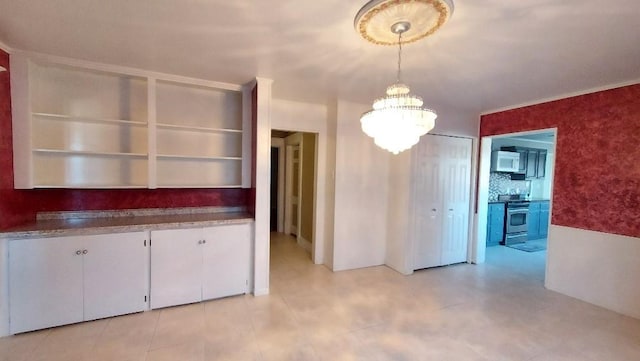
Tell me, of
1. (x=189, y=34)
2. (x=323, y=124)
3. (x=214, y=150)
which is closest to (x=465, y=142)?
(x=323, y=124)

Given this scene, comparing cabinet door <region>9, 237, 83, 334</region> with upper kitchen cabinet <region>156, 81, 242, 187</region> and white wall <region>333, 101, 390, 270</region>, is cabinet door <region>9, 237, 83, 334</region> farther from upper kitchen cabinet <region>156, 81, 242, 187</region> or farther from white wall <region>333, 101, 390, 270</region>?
white wall <region>333, 101, 390, 270</region>

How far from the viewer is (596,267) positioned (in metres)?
3.11

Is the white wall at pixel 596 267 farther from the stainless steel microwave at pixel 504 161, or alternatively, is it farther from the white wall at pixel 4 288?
the white wall at pixel 4 288

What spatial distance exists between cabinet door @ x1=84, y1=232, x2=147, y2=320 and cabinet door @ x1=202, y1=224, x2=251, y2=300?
1.88ft

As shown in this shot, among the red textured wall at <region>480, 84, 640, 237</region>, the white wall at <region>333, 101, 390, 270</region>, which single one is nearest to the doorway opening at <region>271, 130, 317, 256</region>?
the white wall at <region>333, 101, 390, 270</region>

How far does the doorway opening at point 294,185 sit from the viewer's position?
195 inches

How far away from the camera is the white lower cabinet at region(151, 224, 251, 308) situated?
2736 mm

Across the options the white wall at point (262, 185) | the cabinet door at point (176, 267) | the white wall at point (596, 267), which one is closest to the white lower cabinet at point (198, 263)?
the cabinet door at point (176, 267)

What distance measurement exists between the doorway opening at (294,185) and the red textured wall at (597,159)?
3.35 metres

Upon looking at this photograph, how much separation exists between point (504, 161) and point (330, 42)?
211 inches

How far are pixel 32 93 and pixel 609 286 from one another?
620 centimetres

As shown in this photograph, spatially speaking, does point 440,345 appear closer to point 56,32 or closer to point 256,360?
point 256,360

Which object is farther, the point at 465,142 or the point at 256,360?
the point at 465,142

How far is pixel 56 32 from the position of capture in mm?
2059
